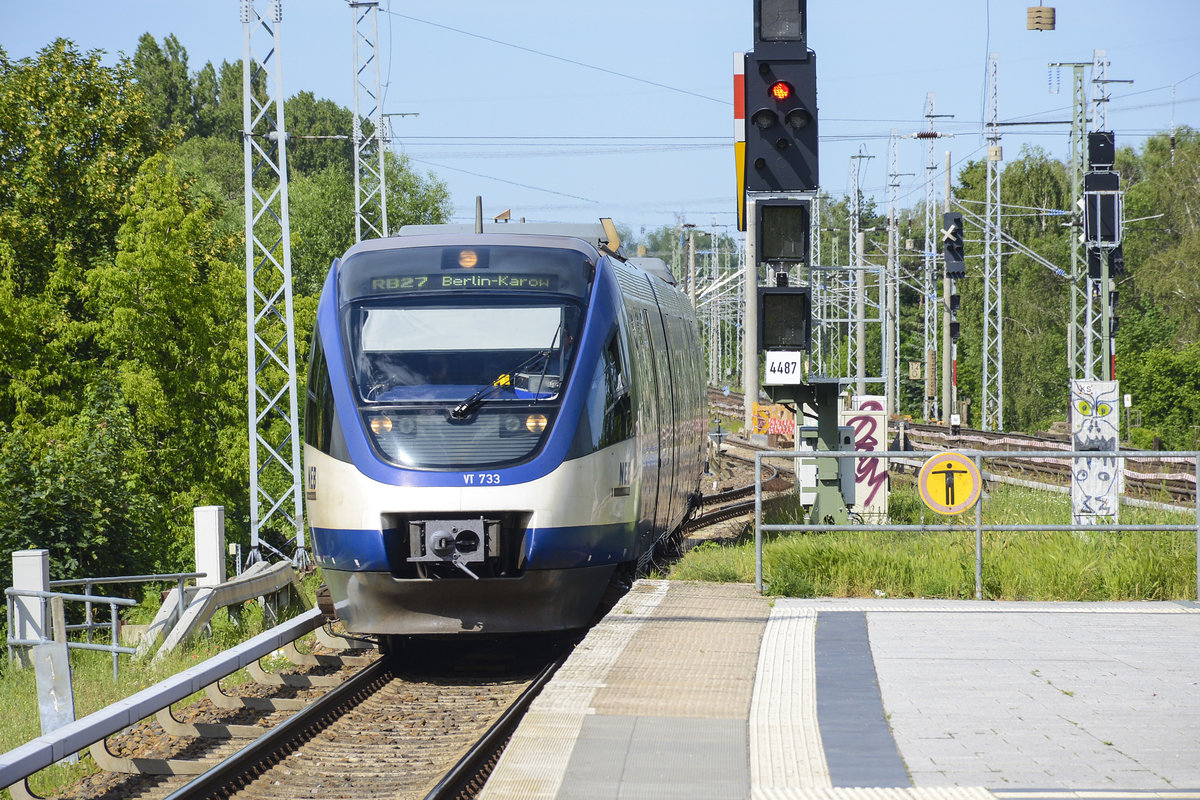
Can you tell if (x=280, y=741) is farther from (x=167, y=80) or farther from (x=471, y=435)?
(x=167, y=80)

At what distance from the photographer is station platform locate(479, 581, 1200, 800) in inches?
245

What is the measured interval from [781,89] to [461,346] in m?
3.21

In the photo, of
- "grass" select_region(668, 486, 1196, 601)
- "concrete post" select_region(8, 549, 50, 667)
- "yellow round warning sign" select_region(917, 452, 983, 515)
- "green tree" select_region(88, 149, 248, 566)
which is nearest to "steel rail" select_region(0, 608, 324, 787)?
"concrete post" select_region(8, 549, 50, 667)

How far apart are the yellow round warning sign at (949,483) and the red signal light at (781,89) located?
126 inches

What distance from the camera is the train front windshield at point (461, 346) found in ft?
33.9

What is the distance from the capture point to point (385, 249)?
1152 cm

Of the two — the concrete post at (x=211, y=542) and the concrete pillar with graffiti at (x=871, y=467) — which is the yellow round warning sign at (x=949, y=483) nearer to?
the concrete pillar with graffiti at (x=871, y=467)

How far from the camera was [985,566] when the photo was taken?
11992mm

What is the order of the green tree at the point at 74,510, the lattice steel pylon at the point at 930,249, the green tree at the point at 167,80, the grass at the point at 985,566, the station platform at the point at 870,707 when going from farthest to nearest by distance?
the green tree at the point at 167,80 < the lattice steel pylon at the point at 930,249 < the green tree at the point at 74,510 < the grass at the point at 985,566 < the station platform at the point at 870,707

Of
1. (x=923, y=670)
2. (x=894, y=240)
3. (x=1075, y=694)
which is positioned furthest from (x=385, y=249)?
(x=894, y=240)

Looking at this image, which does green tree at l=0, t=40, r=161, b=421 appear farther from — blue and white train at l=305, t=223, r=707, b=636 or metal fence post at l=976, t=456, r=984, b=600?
metal fence post at l=976, t=456, r=984, b=600

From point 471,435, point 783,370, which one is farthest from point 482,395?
point 783,370

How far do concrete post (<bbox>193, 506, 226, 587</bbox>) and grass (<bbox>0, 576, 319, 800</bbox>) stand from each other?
0.50 meters

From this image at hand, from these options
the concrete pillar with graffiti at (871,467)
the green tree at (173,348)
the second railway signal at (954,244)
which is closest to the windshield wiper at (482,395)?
the concrete pillar with graffiti at (871,467)
